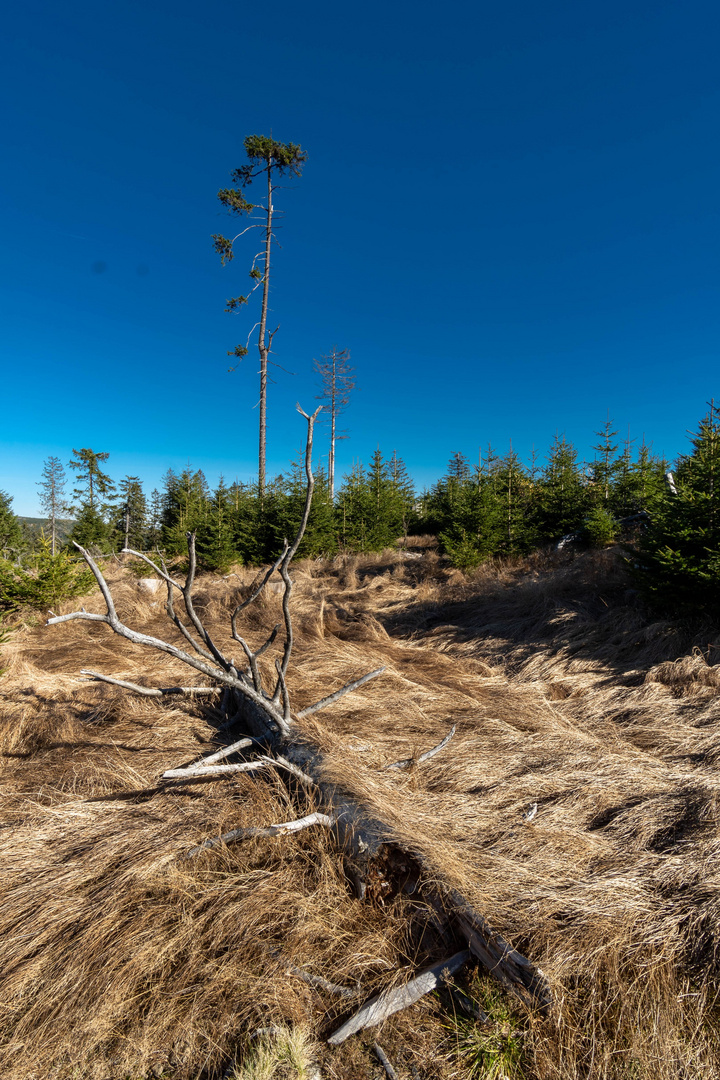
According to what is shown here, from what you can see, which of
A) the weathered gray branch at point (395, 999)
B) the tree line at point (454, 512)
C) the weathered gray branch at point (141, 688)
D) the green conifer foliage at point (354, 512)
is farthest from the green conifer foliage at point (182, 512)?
the weathered gray branch at point (395, 999)

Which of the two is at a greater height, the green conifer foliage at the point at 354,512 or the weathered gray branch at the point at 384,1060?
the green conifer foliage at the point at 354,512

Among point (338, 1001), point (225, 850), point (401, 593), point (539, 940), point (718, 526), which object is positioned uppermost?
point (718, 526)

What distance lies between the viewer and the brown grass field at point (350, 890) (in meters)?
1.49

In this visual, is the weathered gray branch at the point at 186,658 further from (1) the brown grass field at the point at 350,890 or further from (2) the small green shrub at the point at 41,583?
(2) the small green shrub at the point at 41,583

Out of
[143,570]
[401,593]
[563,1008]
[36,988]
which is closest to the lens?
[563,1008]

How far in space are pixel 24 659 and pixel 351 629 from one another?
3978mm

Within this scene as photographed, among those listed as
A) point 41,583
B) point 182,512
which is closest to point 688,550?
point 41,583

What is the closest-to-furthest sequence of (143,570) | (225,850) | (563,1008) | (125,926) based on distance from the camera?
(563,1008) < (125,926) < (225,850) < (143,570)

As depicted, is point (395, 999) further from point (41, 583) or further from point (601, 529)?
point (601, 529)

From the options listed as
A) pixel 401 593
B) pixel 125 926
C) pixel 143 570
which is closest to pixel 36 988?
pixel 125 926

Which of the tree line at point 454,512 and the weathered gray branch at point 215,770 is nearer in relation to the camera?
the weathered gray branch at point 215,770

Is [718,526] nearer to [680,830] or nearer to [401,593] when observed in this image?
[680,830]

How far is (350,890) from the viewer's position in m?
2.06

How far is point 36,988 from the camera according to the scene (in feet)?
5.44
